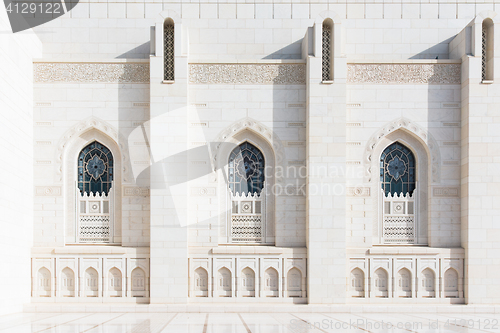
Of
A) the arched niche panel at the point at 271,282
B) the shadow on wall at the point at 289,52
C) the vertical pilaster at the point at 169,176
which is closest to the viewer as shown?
the vertical pilaster at the point at 169,176

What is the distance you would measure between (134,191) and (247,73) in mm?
2935

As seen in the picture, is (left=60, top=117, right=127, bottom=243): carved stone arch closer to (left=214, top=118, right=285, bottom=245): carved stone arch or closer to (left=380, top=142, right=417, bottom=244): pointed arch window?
(left=214, top=118, right=285, bottom=245): carved stone arch

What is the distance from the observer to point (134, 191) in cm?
830

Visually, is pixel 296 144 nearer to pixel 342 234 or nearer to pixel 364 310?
pixel 342 234

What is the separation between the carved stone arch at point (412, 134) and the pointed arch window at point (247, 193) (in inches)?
75.5

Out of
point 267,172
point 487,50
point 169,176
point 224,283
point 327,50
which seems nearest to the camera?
point 169,176

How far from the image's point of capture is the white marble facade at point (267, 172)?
8.03m

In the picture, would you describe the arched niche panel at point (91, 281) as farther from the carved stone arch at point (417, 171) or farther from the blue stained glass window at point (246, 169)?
the carved stone arch at point (417, 171)

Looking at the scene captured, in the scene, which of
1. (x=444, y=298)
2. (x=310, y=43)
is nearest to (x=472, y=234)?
(x=444, y=298)

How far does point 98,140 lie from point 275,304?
14.1ft

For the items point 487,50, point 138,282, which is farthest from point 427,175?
point 138,282

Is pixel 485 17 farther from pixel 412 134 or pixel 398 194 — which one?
pixel 398 194

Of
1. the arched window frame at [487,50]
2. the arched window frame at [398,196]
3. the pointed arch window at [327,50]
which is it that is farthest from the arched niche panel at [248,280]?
the arched window frame at [487,50]

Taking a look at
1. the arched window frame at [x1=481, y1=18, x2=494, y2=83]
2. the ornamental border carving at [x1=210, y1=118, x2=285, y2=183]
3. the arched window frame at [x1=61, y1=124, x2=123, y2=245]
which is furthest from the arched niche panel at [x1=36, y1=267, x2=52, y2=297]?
the arched window frame at [x1=481, y1=18, x2=494, y2=83]
